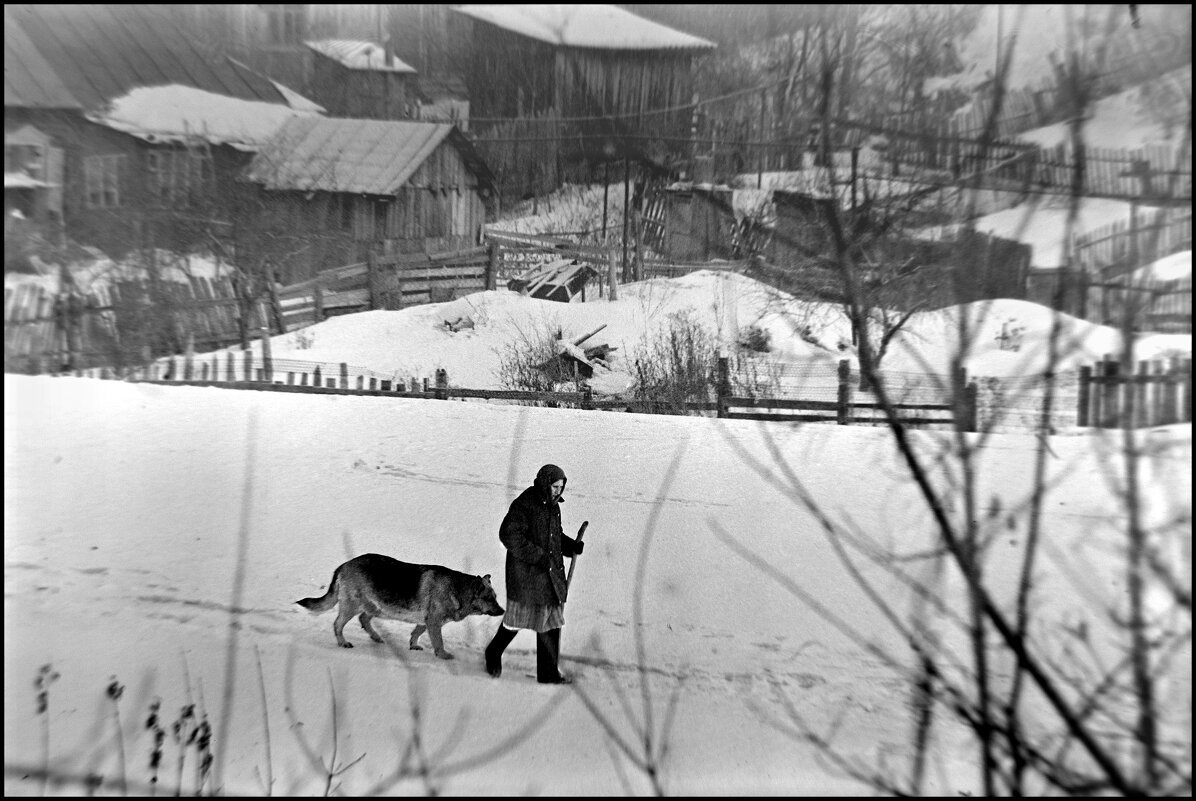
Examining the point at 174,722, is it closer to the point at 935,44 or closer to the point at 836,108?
the point at 836,108

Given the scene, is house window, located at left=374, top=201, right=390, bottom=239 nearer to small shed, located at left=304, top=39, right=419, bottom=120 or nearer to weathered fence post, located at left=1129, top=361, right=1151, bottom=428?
small shed, located at left=304, top=39, right=419, bottom=120

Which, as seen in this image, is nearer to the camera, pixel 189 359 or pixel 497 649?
pixel 497 649

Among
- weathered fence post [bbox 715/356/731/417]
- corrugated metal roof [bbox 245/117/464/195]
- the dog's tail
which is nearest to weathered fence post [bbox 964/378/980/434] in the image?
weathered fence post [bbox 715/356/731/417]

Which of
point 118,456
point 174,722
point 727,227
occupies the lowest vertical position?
point 174,722

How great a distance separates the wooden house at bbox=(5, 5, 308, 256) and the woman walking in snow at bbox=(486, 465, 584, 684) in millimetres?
2644

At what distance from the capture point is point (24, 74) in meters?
4.79

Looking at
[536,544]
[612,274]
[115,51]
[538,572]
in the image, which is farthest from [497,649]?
[115,51]

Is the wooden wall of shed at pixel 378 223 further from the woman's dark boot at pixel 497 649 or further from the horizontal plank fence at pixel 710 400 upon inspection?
the woman's dark boot at pixel 497 649

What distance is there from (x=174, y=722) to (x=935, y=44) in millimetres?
4695

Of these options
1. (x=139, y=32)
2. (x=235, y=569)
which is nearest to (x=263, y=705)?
(x=235, y=569)

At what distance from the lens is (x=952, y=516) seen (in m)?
4.25

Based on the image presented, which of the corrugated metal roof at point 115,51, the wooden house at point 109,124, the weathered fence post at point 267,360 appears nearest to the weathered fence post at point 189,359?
the weathered fence post at point 267,360

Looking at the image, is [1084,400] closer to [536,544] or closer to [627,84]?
[536,544]

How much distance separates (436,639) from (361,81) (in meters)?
3.11
